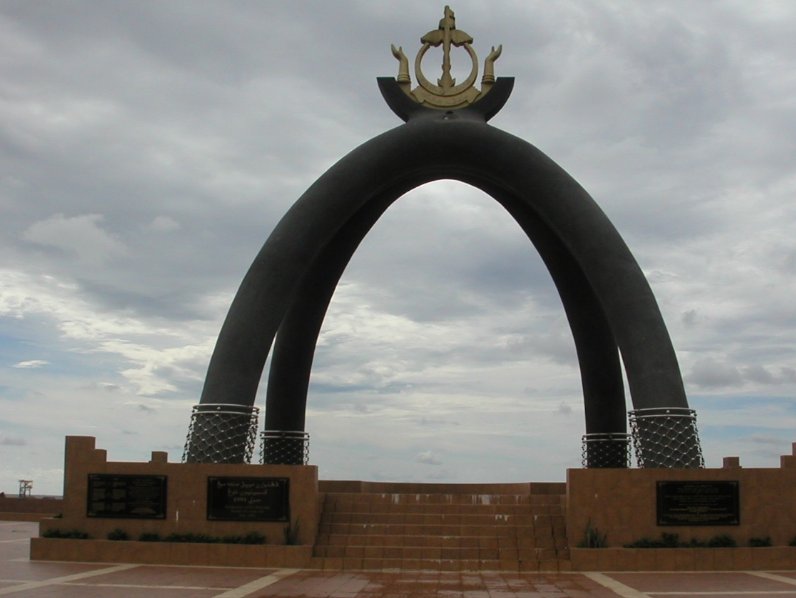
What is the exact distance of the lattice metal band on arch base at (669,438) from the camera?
59.1 ft

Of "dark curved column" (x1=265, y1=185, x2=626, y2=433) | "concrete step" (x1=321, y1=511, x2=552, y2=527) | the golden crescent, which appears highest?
the golden crescent

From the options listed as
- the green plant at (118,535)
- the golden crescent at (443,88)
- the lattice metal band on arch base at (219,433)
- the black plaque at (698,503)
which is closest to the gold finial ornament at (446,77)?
the golden crescent at (443,88)

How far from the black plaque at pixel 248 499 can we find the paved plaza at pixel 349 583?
125 centimetres

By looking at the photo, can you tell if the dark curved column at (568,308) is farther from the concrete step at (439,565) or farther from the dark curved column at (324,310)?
the concrete step at (439,565)

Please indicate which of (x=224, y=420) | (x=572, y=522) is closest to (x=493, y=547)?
(x=572, y=522)

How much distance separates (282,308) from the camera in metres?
19.7

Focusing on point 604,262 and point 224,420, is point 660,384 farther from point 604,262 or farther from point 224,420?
point 224,420

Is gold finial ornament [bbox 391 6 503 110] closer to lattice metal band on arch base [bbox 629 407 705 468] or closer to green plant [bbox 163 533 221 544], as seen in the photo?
lattice metal band on arch base [bbox 629 407 705 468]

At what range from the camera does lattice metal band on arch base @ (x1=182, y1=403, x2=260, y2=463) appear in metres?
18.4

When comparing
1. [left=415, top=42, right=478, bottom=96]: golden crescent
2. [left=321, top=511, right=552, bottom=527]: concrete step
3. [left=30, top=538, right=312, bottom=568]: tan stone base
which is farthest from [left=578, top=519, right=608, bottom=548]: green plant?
[left=415, top=42, right=478, bottom=96]: golden crescent

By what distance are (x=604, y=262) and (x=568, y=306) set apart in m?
4.70

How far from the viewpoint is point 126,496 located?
1761 cm

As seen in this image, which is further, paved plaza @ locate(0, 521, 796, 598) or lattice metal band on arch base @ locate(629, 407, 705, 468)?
lattice metal band on arch base @ locate(629, 407, 705, 468)

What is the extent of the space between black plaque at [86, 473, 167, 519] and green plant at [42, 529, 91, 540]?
1.18ft
